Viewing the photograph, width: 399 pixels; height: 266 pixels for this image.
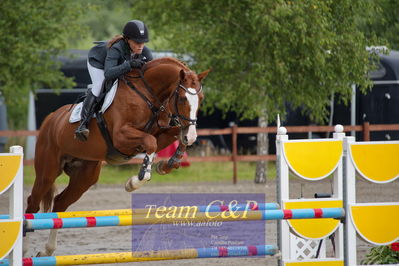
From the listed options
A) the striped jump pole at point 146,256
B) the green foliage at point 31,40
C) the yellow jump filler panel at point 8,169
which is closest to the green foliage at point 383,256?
the striped jump pole at point 146,256

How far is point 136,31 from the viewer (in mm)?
5727

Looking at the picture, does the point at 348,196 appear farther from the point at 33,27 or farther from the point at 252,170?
the point at 252,170

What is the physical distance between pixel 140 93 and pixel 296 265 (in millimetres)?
1874

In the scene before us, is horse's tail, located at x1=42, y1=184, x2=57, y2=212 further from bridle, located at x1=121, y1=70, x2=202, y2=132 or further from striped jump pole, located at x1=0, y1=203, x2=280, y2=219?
striped jump pole, located at x1=0, y1=203, x2=280, y2=219

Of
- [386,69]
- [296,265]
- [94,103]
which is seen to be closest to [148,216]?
[296,265]

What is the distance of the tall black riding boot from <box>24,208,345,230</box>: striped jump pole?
1406 mm

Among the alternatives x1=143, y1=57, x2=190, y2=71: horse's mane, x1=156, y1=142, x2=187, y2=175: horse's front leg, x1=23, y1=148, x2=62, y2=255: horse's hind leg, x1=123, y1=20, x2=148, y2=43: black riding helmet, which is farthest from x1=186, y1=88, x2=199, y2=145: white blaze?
x1=23, y1=148, x2=62, y2=255: horse's hind leg

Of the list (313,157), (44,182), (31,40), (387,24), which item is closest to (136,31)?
(44,182)

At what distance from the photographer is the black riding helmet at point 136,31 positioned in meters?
5.72

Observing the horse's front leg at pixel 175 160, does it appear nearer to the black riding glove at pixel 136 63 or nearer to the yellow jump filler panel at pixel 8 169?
the black riding glove at pixel 136 63

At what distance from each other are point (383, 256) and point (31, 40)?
9.42m

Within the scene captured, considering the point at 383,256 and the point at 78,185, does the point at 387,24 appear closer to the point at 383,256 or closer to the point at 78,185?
the point at 383,256

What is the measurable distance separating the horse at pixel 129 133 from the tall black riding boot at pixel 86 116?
0.25 feet

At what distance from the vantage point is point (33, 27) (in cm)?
1353
